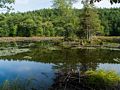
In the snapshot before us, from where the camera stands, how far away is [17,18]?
134 meters

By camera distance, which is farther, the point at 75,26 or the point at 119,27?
the point at 119,27

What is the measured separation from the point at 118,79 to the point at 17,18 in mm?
121391

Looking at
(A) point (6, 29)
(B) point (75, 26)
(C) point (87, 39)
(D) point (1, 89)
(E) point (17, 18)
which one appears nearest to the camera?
(D) point (1, 89)

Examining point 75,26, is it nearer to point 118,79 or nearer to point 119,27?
point 119,27

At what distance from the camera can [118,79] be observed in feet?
52.5

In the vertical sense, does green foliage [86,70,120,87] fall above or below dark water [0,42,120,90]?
above

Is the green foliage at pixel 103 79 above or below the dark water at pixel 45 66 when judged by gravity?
above

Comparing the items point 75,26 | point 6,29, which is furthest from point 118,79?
point 6,29

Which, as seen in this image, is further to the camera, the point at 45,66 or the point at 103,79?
the point at 45,66

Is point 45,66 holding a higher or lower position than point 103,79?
lower

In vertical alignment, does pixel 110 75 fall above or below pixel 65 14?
below

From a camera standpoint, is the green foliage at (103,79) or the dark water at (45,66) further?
the dark water at (45,66)

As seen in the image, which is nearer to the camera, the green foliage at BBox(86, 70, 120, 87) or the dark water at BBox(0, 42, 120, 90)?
the green foliage at BBox(86, 70, 120, 87)

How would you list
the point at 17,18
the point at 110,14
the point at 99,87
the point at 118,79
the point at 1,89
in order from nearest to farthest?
1. the point at 1,89
2. the point at 99,87
3. the point at 118,79
4. the point at 17,18
5. the point at 110,14
